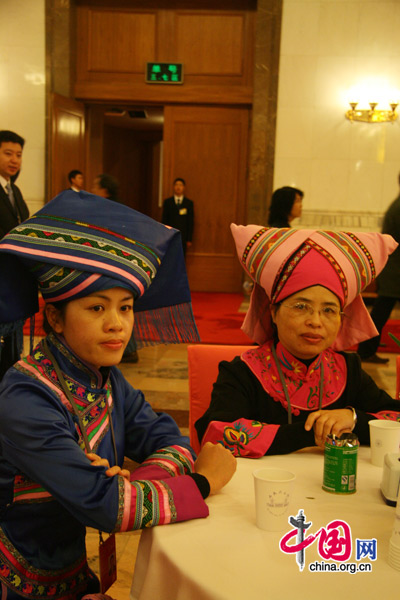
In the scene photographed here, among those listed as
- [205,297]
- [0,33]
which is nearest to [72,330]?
[205,297]

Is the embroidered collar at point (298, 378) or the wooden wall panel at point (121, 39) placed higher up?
the wooden wall panel at point (121, 39)

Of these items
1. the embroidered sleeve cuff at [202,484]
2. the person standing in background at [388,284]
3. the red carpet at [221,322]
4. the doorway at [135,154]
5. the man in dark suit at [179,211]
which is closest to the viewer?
the embroidered sleeve cuff at [202,484]

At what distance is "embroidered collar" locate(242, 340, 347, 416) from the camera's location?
174 centimetres

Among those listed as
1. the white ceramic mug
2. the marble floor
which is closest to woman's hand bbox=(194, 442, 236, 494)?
the white ceramic mug

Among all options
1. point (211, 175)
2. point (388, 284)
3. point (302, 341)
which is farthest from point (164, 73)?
point (302, 341)

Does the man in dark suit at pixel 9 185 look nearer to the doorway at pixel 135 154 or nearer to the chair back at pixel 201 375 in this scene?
the chair back at pixel 201 375

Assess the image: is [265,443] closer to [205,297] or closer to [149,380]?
[149,380]

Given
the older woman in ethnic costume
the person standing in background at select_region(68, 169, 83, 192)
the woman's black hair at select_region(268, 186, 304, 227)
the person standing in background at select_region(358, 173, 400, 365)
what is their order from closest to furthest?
the older woman in ethnic costume
the woman's black hair at select_region(268, 186, 304, 227)
the person standing in background at select_region(358, 173, 400, 365)
the person standing in background at select_region(68, 169, 83, 192)

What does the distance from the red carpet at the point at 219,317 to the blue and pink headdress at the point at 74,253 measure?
447 cm

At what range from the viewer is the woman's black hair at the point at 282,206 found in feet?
15.4

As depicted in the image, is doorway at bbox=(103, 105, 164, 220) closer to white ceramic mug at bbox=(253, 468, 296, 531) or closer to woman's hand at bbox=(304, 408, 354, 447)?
woman's hand at bbox=(304, 408, 354, 447)

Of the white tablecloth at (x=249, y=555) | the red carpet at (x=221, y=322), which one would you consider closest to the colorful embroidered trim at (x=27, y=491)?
the white tablecloth at (x=249, y=555)

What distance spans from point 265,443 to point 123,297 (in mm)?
538

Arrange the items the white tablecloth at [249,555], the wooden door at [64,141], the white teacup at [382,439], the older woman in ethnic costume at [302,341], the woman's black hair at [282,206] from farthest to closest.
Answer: the wooden door at [64,141], the woman's black hair at [282,206], the older woman in ethnic costume at [302,341], the white teacup at [382,439], the white tablecloth at [249,555]
